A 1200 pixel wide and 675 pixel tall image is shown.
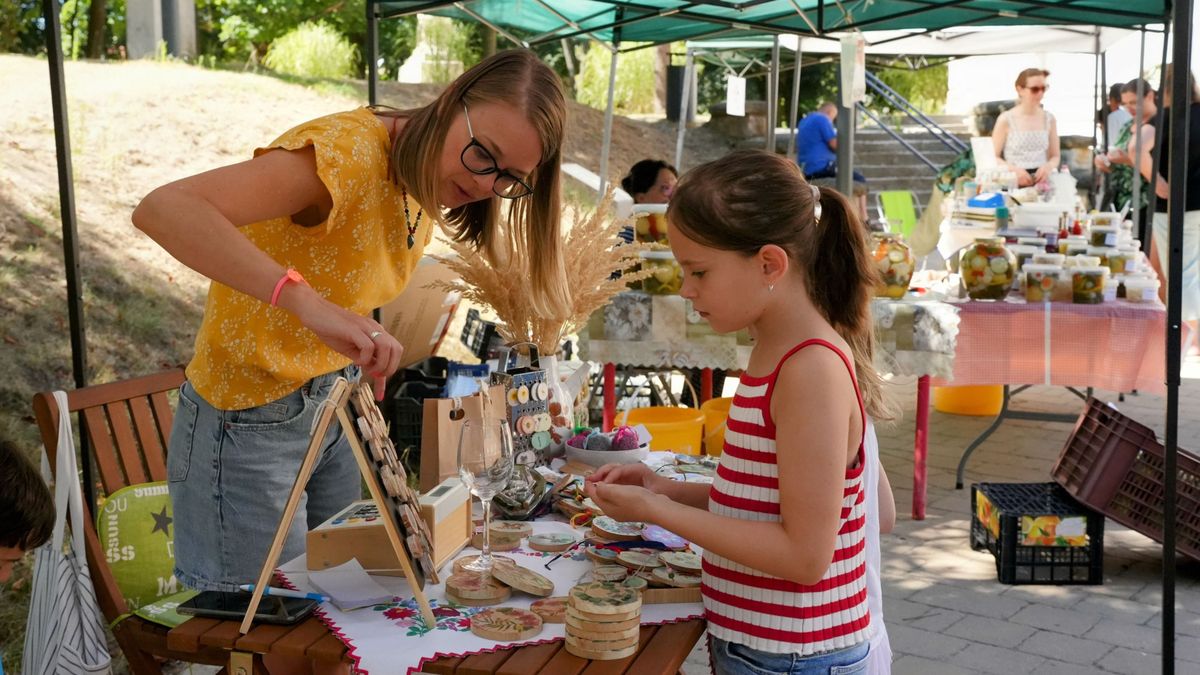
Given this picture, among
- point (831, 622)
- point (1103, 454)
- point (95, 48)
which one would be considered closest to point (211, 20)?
point (95, 48)

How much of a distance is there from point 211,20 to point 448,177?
19.1 meters

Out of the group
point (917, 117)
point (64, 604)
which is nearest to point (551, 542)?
point (64, 604)

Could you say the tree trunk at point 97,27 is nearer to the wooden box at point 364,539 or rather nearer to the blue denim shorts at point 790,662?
the wooden box at point 364,539

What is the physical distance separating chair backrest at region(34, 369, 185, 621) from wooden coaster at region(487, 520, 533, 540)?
3.21 ft

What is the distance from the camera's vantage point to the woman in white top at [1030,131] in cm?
755

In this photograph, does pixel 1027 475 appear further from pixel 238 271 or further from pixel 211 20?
pixel 211 20

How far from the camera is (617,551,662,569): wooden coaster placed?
1.82 m

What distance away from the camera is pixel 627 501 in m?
1.65

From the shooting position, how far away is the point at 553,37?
7828 millimetres

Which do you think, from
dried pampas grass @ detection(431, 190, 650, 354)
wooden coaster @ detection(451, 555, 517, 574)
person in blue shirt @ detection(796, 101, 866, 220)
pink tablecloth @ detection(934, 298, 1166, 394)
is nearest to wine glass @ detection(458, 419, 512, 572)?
wooden coaster @ detection(451, 555, 517, 574)

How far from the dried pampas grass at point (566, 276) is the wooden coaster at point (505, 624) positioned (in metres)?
0.88

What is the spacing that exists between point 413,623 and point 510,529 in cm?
42

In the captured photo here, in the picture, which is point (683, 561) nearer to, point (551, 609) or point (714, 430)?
point (551, 609)

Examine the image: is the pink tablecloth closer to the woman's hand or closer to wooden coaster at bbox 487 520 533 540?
wooden coaster at bbox 487 520 533 540
